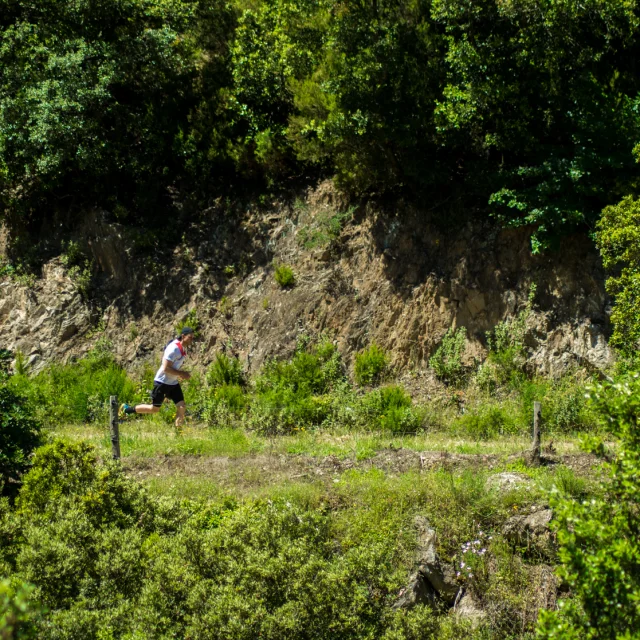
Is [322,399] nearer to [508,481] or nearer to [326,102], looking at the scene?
[508,481]

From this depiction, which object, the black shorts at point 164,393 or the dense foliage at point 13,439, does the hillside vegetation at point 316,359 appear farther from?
the black shorts at point 164,393

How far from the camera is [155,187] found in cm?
1755

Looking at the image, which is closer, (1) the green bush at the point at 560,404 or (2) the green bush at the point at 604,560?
(2) the green bush at the point at 604,560

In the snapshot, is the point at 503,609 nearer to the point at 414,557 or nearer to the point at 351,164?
the point at 414,557

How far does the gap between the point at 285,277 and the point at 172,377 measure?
406cm

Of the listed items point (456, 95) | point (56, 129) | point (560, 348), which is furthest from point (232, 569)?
point (56, 129)

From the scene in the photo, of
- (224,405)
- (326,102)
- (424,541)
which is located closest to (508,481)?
(424,541)

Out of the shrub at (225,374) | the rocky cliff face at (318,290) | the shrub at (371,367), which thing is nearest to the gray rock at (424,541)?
the shrub at (371,367)

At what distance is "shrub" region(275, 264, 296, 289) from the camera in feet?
51.2

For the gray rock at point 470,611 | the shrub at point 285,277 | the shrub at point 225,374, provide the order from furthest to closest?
the shrub at point 285,277
the shrub at point 225,374
the gray rock at point 470,611


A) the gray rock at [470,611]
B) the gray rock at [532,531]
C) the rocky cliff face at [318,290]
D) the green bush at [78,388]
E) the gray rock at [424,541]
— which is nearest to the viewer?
the gray rock at [470,611]

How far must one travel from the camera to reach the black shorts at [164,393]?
12.3 metres

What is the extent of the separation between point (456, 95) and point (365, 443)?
20.3ft

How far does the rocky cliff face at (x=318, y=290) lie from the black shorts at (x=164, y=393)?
9.11 ft
